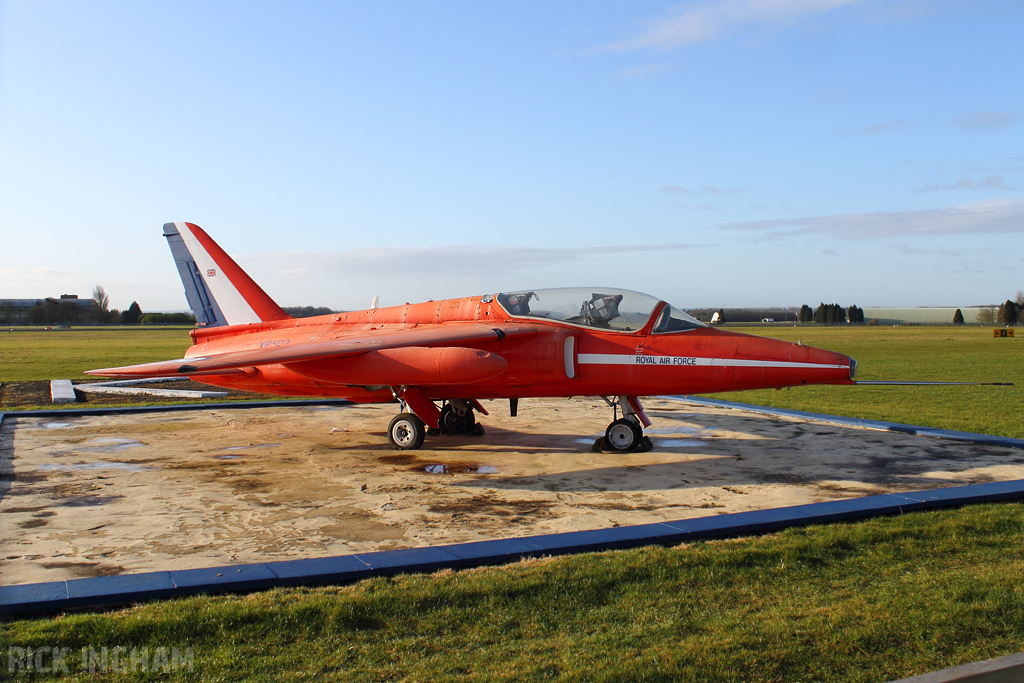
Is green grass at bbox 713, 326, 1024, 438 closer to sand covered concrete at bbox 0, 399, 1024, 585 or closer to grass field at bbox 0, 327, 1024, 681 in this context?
sand covered concrete at bbox 0, 399, 1024, 585

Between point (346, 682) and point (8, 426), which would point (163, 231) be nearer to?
point (8, 426)

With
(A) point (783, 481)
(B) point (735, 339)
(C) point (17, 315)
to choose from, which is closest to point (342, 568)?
(A) point (783, 481)

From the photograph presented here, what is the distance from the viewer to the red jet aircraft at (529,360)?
10.2 metres

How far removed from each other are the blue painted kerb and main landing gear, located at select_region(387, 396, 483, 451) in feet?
18.4

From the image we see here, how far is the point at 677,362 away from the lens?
10.4 metres

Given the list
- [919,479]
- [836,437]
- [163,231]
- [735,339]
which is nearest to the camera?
[919,479]

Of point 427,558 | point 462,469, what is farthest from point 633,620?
point 462,469

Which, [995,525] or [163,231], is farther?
[163,231]

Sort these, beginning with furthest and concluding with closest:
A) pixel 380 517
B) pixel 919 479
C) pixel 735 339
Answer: pixel 735 339, pixel 919 479, pixel 380 517

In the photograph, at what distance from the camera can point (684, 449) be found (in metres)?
11.5

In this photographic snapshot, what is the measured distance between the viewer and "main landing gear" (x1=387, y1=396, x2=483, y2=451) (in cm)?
1177

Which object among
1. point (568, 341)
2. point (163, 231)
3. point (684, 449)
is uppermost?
point (163, 231)

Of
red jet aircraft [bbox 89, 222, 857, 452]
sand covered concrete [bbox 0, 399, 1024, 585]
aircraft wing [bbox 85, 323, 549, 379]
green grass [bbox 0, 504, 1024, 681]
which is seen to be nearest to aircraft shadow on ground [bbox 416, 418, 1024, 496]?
sand covered concrete [bbox 0, 399, 1024, 585]

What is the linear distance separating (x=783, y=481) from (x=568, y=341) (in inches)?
141
